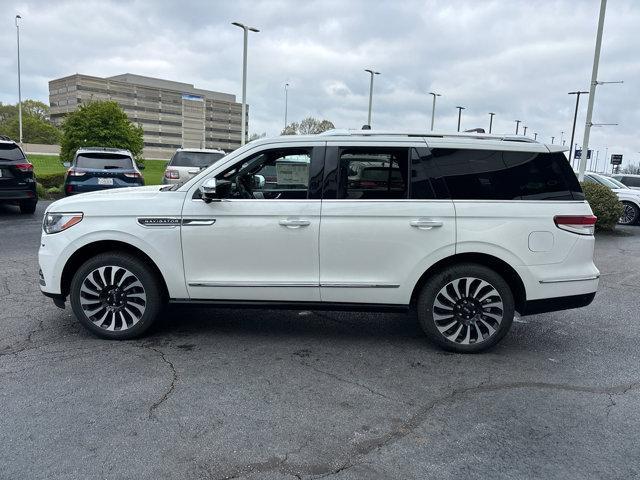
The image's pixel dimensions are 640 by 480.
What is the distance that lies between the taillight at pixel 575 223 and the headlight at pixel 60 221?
13.6ft

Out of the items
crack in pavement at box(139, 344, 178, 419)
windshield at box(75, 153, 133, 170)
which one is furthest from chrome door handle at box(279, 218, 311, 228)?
windshield at box(75, 153, 133, 170)

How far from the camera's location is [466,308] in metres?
4.51

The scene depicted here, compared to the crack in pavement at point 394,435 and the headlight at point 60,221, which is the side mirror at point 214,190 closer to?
the headlight at point 60,221

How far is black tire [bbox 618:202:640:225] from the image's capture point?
16.7 meters

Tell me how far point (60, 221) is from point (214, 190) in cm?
148

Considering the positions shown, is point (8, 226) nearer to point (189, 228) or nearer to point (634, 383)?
point (189, 228)

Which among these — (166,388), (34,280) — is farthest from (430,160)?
(34,280)

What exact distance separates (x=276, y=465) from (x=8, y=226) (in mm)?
10849

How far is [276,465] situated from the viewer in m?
2.83

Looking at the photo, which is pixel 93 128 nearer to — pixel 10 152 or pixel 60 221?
pixel 10 152

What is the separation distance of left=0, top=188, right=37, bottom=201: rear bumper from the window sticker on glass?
32.3ft

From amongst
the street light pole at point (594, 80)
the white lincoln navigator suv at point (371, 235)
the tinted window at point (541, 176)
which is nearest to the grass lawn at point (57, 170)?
the street light pole at point (594, 80)

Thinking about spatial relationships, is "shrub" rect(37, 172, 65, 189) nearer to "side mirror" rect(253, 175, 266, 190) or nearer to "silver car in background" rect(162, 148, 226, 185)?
"silver car in background" rect(162, 148, 226, 185)

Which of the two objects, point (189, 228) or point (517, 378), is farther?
point (189, 228)
